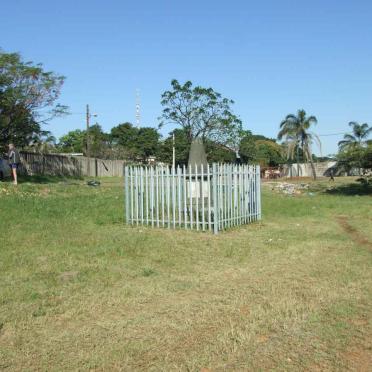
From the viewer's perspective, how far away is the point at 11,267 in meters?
6.51

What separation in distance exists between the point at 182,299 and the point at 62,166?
2911cm

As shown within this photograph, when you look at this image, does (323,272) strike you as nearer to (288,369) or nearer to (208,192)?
(288,369)

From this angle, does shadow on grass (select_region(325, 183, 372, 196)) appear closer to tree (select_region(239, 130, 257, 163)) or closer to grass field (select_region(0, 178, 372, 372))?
grass field (select_region(0, 178, 372, 372))

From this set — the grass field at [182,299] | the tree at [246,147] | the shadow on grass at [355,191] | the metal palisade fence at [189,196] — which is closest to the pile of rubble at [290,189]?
the shadow on grass at [355,191]

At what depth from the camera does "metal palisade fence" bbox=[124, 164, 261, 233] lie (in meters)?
10.1

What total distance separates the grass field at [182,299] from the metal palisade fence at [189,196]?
2.34 feet

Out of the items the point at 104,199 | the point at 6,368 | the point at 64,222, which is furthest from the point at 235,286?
the point at 104,199

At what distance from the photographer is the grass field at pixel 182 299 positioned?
3.72 meters

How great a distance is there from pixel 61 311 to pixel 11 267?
209 cm

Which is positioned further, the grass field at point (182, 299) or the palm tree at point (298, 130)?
the palm tree at point (298, 130)

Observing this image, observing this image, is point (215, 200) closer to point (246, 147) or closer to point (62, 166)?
point (62, 166)

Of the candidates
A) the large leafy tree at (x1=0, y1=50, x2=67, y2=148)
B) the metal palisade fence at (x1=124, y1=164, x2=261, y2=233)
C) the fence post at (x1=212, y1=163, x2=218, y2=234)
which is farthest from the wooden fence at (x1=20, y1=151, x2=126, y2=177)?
the fence post at (x1=212, y1=163, x2=218, y2=234)

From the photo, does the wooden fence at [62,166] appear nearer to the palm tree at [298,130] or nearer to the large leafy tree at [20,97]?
the large leafy tree at [20,97]

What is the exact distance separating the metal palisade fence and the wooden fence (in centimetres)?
1731
